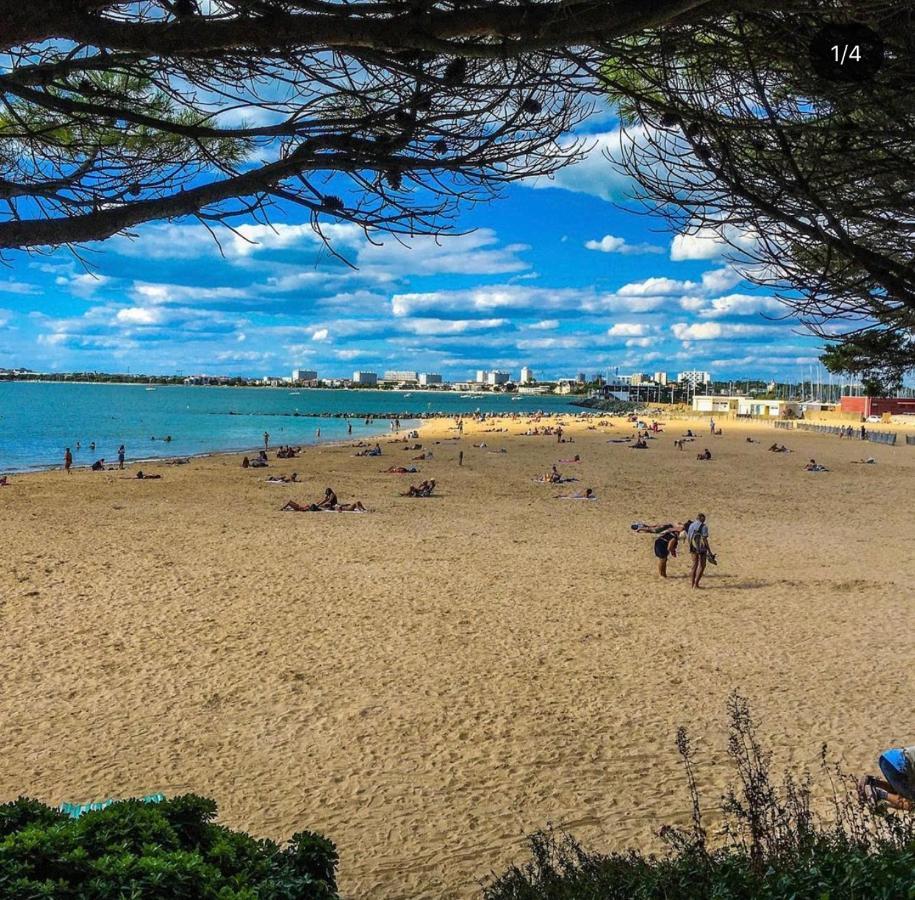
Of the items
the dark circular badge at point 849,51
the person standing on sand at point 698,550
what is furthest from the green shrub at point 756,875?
the person standing on sand at point 698,550

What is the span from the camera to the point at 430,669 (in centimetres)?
828

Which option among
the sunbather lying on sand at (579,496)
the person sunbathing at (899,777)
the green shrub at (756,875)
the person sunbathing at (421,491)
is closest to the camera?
the green shrub at (756,875)

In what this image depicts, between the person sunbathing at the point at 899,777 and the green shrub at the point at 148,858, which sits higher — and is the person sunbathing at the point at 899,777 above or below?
below

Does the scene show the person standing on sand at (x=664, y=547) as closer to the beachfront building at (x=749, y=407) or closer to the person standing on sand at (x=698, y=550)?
the person standing on sand at (x=698, y=550)

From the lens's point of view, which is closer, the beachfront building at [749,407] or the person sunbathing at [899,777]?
the person sunbathing at [899,777]

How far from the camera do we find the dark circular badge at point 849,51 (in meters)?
2.69

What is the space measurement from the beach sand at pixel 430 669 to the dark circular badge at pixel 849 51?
15.5 ft

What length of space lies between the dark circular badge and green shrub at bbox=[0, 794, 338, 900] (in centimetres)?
347

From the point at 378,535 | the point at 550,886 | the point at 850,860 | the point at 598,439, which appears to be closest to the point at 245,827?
the point at 550,886

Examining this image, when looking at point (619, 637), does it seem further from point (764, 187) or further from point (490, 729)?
point (764, 187)

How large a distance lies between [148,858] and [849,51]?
366cm

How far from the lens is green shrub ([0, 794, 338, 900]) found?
2.24m

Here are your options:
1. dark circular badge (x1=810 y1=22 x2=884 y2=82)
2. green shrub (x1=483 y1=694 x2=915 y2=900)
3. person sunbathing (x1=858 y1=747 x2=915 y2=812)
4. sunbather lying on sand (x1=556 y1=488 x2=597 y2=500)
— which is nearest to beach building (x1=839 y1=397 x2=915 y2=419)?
sunbather lying on sand (x1=556 y1=488 x2=597 y2=500)

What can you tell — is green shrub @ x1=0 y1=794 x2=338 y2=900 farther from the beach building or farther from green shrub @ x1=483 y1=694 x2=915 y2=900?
the beach building
